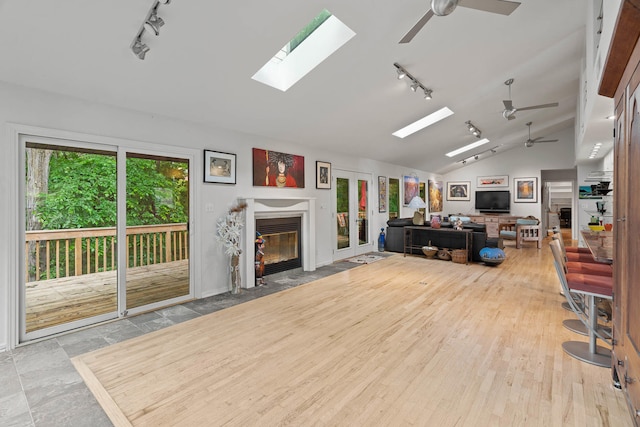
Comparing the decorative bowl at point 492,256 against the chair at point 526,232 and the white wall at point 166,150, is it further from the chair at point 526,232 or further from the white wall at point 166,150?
the chair at point 526,232

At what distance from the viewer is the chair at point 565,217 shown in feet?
44.5

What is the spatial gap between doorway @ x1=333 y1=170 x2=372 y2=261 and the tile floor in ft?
11.3

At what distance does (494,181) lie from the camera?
36.2 ft

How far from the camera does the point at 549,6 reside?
126 inches

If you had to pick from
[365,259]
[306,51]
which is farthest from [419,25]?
[365,259]

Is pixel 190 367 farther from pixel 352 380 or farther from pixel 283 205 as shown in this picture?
pixel 283 205

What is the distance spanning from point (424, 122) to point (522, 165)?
6460mm

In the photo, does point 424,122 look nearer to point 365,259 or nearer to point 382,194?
point 382,194

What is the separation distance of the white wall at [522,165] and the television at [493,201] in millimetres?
254

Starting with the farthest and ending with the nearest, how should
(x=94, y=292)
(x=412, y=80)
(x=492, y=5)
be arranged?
(x=412, y=80)
(x=94, y=292)
(x=492, y=5)

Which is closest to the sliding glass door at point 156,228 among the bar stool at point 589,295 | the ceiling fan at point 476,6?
the ceiling fan at point 476,6

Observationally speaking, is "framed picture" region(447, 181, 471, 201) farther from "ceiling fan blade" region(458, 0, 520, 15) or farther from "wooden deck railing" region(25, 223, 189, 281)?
"wooden deck railing" region(25, 223, 189, 281)

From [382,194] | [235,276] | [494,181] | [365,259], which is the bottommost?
[365,259]

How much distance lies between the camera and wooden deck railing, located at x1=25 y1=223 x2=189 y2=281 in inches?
132
